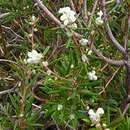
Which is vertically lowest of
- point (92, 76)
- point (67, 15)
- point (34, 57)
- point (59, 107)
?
point (59, 107)

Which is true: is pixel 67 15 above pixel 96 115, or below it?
above

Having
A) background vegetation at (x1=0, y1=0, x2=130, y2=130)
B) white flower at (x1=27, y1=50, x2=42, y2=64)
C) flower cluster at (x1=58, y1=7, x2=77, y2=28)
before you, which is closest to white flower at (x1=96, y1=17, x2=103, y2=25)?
background vegetation at (x1=0, y1=0, x2=130, y2=130)

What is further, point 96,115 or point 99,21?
point 99,21

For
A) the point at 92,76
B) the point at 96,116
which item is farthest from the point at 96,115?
the point at 92,76

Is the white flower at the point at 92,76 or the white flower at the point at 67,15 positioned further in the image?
the white flower at the point at 92,76

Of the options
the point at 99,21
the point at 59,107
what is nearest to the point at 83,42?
the point at 99,21

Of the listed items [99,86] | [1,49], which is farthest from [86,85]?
[1,49]

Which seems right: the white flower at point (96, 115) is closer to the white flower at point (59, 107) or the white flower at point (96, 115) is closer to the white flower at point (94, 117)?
the white flower at point (94, 117)

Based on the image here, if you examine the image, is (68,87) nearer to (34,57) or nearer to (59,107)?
(59,107)

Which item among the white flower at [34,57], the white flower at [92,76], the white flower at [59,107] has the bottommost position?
the white flower at [59,107]

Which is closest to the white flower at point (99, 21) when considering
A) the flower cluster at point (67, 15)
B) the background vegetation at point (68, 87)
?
the background vegetation at point (68, 87)

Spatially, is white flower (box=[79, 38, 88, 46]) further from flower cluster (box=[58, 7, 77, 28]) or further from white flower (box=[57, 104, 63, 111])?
white flower (box=[57, 104, 63, 111])

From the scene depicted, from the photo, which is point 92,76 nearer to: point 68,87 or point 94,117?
point 68,87
